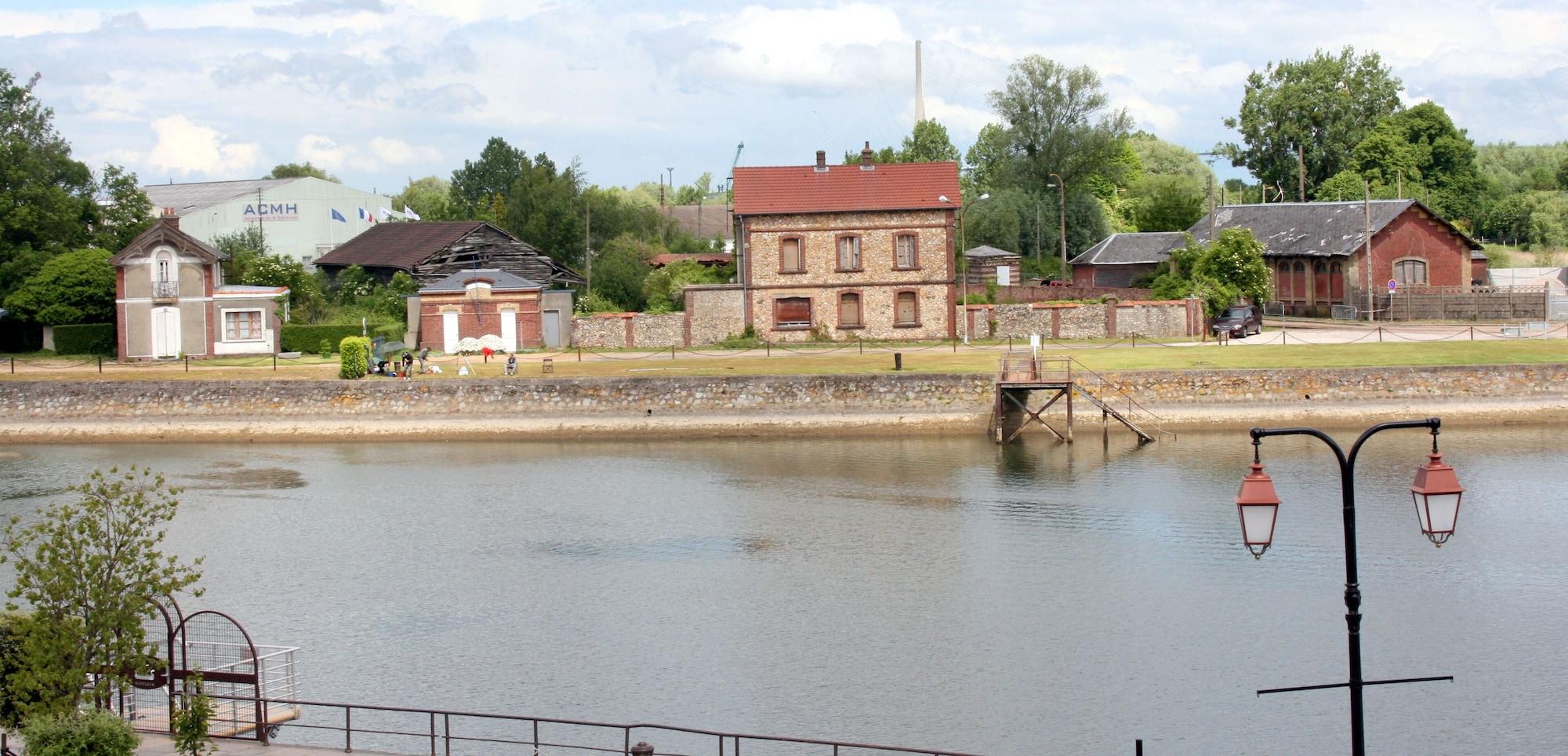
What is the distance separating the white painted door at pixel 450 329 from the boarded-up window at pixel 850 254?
13.8 metres

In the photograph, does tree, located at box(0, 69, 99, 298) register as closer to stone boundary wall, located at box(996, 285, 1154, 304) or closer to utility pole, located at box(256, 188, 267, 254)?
utility pole, located at box(256, 188, 267, 254)

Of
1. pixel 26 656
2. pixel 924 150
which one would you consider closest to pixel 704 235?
pixel 924 150

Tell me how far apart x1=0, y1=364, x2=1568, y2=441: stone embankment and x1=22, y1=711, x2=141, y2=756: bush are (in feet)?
102

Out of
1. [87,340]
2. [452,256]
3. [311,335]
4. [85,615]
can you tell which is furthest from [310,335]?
[85,615]

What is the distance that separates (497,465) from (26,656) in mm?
25279

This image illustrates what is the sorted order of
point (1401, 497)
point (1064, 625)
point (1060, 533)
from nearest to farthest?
point (1064, 625) → point (1060, 533) → point (1401, 497)

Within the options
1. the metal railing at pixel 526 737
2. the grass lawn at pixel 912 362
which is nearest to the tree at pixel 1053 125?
the grass lawn at pixel 912 362

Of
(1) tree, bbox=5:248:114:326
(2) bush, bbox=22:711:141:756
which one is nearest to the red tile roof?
(1) tree, bbox=5:248:114:326

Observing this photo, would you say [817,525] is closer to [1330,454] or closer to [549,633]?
[549,633]

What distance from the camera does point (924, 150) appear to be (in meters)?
101

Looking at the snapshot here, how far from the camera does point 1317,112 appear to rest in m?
91.4

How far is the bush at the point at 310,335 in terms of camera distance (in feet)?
186

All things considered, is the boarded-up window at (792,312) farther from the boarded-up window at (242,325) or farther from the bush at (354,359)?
the boarded-up window at (242,325)

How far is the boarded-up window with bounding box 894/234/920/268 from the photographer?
5616 centimetres
